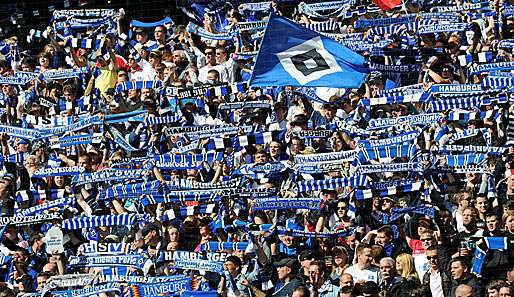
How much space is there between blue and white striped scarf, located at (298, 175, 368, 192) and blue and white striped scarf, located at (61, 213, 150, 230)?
1.40 meters

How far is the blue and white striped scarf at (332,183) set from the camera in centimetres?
1270

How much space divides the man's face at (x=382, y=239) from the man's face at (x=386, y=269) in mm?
331

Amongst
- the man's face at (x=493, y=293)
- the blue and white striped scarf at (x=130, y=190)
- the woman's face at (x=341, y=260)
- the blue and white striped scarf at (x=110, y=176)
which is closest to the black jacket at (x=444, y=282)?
the man's face at (x=493, y=293)

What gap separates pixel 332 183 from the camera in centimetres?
1280

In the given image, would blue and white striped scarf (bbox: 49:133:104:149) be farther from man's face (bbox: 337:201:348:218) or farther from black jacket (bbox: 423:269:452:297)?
black jacket (bbox: 423:269:452:297)

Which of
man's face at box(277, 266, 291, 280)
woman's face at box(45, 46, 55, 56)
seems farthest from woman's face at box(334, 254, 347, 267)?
woman's face at box(45, 46, 55, 56)

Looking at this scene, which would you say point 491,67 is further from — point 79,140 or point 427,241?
point 79,140

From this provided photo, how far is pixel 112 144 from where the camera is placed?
46.4 feet

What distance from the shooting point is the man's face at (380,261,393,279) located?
37.7 feet

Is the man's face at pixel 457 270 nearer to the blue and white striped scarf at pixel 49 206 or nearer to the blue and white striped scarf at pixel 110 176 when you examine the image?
the blue and white striped scarf at pixel 110 176

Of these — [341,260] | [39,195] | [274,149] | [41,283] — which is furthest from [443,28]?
[41,283]

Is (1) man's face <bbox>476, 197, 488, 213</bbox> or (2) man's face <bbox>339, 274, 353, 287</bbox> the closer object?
(2) man's face <bbox>339, 274, 353, 287</bbox>

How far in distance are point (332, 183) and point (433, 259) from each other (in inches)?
63.2

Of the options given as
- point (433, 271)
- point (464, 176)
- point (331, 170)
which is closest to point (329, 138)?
point (331, 170)
